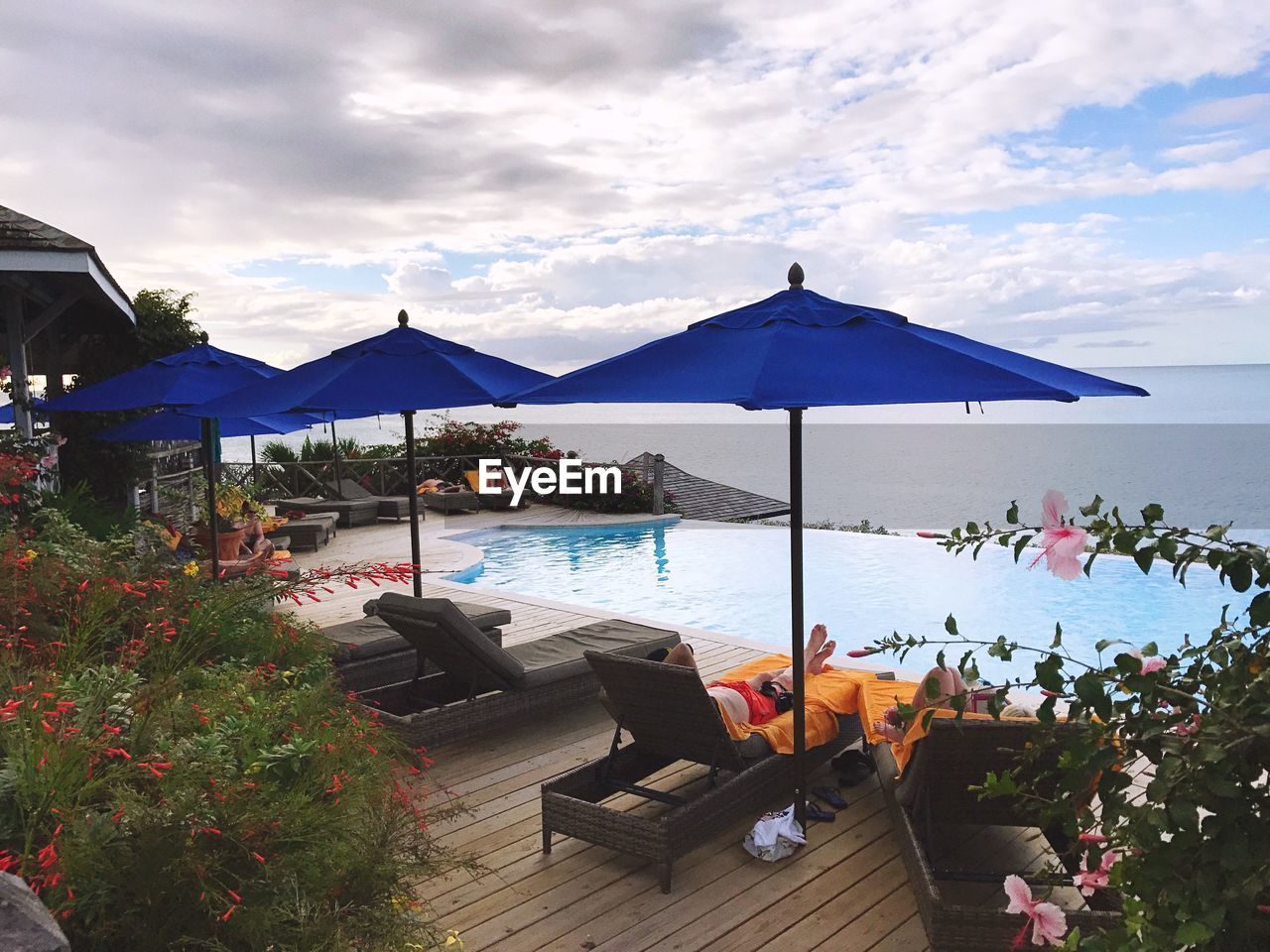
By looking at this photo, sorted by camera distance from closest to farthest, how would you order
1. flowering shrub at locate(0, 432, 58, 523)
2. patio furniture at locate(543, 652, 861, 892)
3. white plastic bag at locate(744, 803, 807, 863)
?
1. patio furniture at locate(543, 652, 861, 892)
2. white plastic bag at locate(744, 803, 807, 863)
3. flowering shrub at locate(0, 432, 58, 523)

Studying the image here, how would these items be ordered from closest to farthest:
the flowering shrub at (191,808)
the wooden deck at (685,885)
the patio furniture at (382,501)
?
the flowering shrub at (191,808), the wooden deck at (685,885), the patio furniture at (382,501)

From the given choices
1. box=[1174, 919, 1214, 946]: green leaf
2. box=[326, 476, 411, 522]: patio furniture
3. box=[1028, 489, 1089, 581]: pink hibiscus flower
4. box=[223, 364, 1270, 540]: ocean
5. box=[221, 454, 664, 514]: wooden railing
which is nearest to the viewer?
box=[1174, 919, 1214, 946]: green leaf

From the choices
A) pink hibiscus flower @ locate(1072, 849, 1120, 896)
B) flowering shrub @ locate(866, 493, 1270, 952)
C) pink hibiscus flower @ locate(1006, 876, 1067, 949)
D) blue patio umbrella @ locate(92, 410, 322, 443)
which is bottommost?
pink hibiscus flower @ locate(1006, 876, 1067, 949)

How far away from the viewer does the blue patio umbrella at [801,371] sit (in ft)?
11.0

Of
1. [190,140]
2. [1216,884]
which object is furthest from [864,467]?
[1216,884]

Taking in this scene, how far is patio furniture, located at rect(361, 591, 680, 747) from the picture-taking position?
5.01 metres

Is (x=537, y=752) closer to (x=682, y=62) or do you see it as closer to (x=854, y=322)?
(x=854, y=322)

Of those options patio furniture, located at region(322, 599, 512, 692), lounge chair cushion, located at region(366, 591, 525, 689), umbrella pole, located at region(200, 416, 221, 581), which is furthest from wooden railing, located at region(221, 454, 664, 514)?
lounge chair cushion, located at region(366, 591, 525, 689)

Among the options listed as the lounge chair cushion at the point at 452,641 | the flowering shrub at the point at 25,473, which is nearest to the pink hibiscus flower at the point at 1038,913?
the lounge chair cushion at the point at 452,641

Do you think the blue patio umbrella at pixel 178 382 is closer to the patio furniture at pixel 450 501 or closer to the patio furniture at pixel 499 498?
the patio furniture at pixel 450 501

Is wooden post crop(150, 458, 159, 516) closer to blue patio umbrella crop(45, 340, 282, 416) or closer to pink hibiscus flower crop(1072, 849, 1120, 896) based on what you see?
blue patio umbrella crop(45, 340, 282, 416)

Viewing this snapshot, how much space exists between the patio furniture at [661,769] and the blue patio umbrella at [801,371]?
0.84ft

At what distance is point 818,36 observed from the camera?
37.7 ft

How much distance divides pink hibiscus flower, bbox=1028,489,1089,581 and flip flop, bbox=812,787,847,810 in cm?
325
